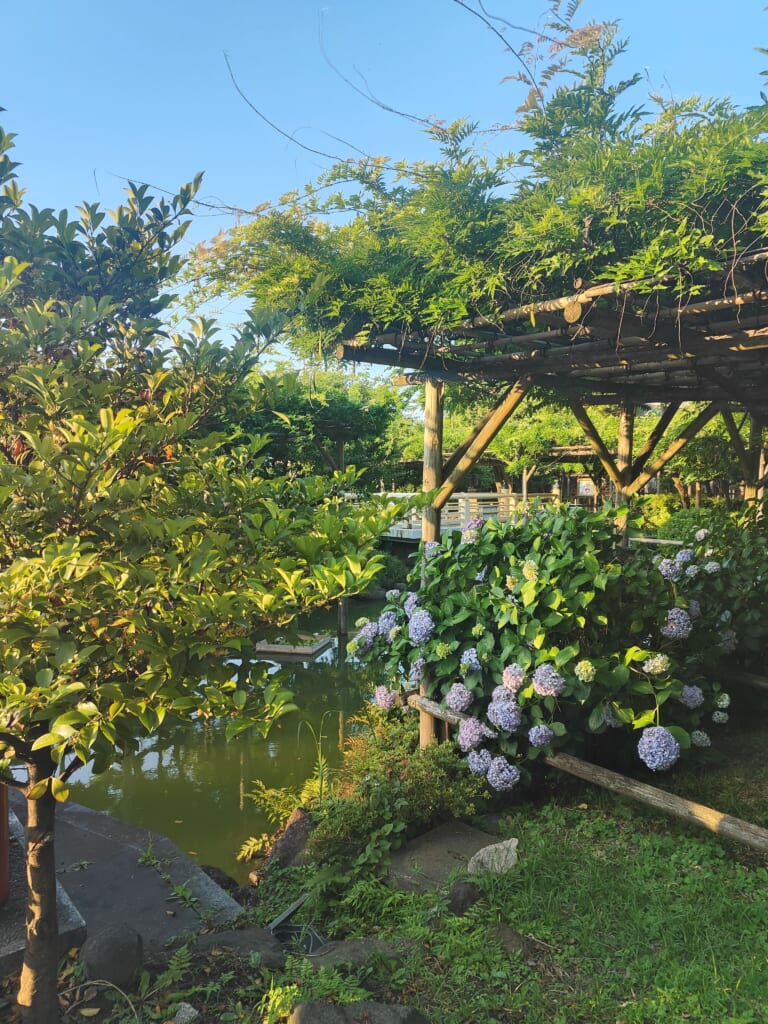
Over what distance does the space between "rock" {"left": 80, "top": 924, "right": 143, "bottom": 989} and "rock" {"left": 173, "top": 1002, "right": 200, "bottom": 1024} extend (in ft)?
0.61

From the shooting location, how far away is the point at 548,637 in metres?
2.86

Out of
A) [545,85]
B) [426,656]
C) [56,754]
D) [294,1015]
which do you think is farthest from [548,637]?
[545,85]

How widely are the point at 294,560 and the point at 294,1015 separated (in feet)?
3.53

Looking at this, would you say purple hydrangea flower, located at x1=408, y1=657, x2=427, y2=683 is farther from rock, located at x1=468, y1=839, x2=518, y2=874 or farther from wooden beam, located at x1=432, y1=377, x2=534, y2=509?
wooden beam, located at x1=432, y1=377, x2=534, y2=509

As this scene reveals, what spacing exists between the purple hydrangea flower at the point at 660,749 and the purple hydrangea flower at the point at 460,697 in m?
0.72

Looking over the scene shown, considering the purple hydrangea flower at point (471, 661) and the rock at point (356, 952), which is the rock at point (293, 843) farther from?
the purple hydrangea flower at point (471, 661)

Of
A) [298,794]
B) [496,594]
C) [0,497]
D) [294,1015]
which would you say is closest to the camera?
[0,497]

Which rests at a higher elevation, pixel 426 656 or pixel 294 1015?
pixel 426 656

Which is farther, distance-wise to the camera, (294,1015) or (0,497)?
(294,1015)

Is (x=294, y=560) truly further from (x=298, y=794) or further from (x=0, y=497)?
(x=298, y=794)

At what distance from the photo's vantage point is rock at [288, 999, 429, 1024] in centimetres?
156

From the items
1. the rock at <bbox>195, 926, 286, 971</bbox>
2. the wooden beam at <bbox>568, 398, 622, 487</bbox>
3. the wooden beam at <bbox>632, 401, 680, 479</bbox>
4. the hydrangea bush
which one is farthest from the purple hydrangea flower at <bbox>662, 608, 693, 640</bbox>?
the wooden beam at <bbox>632, 401, 680, 479</bbox>

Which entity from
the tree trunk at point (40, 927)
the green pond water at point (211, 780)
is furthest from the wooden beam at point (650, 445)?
the tree trunk at point (40, 927)

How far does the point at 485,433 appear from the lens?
5.05 meters
